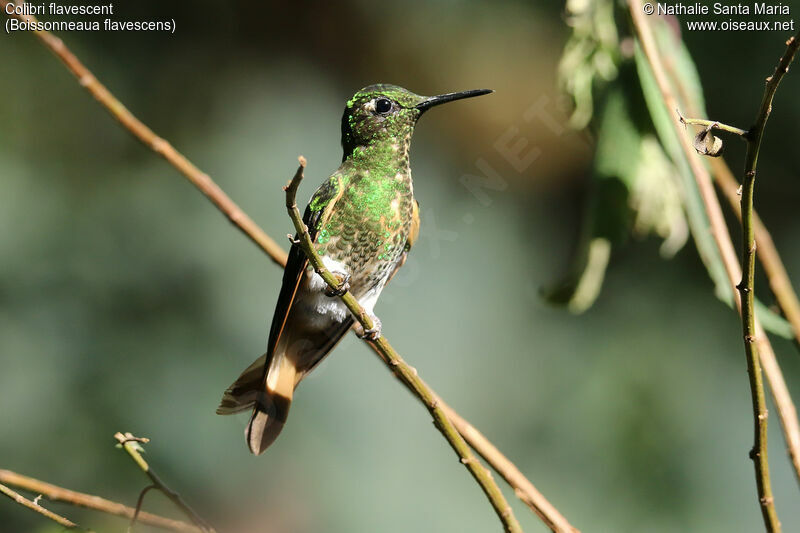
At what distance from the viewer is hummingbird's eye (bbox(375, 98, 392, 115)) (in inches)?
35.6

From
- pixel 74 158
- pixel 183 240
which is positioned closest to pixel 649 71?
pixel 183 240

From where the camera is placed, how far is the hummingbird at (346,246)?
2.86 ft

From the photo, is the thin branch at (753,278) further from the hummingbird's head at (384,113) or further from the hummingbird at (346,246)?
the hummingbird's head at (384,113)

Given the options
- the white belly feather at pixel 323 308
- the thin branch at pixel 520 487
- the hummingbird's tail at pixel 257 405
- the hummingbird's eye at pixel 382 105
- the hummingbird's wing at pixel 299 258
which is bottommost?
the thin branch at pixel 520 487

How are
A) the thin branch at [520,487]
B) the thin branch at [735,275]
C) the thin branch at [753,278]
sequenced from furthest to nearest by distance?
the thin branch at [520,487], the thin branch at [735,275], the thin branch at [753,278]

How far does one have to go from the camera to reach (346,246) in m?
1.05

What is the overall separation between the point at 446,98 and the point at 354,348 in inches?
46.9

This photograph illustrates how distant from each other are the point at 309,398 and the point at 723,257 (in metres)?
1.42

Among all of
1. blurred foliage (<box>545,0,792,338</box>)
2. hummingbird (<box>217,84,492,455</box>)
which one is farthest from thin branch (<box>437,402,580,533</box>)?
blurred foliage (<box>545,0,792,338</box>)

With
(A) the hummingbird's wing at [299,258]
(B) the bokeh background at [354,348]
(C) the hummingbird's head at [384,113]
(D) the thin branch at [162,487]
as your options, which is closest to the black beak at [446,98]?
(C) the hummingbird's head at [384,113]

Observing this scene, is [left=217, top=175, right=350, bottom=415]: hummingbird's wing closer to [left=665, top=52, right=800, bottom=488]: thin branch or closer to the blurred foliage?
the blurred foliage

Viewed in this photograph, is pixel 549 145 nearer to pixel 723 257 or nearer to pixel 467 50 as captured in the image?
pixel 467 50

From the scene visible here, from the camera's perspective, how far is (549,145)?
2.36 meters

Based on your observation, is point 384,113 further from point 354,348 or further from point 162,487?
point 354,348
